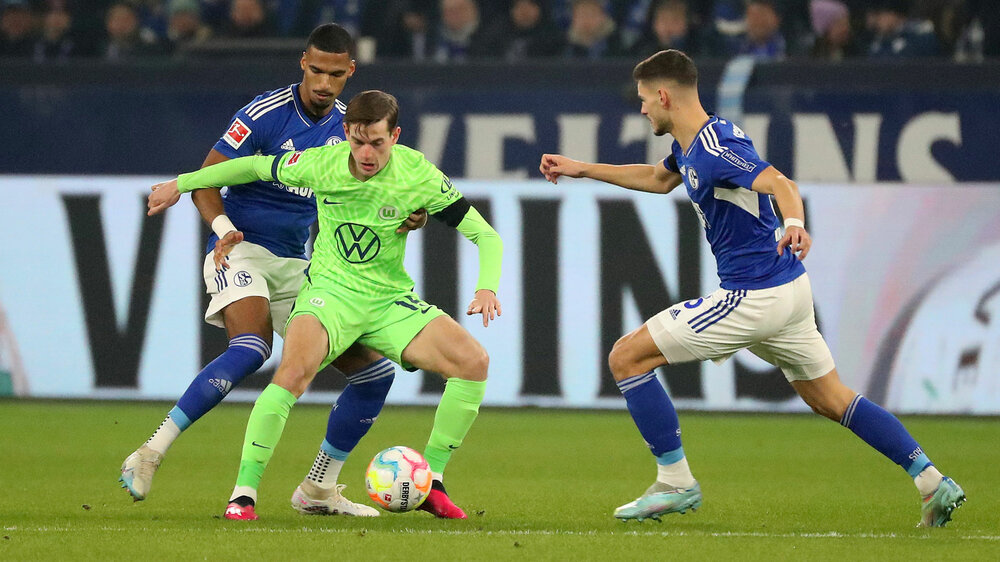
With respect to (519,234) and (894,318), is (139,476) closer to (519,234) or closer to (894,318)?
(519,234)

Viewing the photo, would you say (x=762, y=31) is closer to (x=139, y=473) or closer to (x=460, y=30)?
(x=460, y=30)

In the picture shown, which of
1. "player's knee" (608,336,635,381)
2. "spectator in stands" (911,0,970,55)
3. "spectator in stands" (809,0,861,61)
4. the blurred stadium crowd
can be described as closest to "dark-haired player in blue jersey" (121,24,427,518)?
"player's knee" (608,336,635,381)

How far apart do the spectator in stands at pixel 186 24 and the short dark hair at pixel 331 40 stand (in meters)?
6.36

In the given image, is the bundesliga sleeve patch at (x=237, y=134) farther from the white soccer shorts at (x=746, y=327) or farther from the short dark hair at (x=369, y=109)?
the white soccer shorts at (x=746, y=327)

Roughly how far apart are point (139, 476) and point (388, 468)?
Answer: 3.36 feet

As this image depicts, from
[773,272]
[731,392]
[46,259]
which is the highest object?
[773,272]

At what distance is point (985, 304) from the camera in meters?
10.6

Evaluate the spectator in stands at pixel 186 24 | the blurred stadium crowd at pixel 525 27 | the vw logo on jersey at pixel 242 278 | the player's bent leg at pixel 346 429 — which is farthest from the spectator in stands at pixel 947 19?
the vw logo on jersey at pixel 242 278

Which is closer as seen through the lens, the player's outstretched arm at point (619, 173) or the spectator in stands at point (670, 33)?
the player's outstretched arm at point (619, 173)

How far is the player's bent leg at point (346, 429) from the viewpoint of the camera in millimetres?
6449

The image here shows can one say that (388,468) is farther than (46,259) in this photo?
No

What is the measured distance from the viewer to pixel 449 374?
6230mm

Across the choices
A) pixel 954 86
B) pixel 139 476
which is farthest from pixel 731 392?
pixel 139 476

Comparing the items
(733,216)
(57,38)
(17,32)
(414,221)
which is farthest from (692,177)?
(17,32)
